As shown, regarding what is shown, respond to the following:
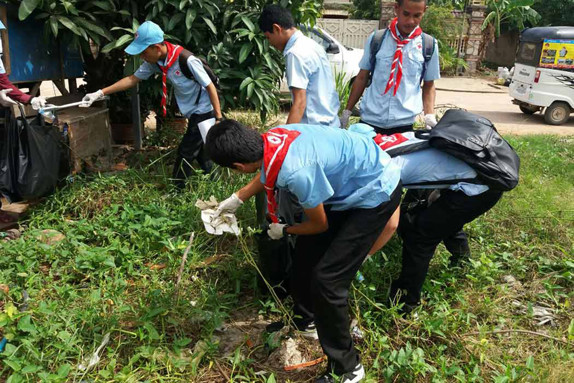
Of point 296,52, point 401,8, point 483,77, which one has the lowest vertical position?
point 483,77

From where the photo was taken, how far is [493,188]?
2.62 m

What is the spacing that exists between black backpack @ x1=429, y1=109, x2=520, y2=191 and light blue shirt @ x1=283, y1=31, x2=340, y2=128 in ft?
3.01

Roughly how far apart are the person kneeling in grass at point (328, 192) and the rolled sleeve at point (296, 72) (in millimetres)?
1019

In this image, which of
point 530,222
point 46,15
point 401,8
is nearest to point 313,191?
point 401,8

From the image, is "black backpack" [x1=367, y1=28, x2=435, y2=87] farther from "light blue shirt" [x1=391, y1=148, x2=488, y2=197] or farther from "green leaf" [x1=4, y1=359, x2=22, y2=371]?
"green leaf" [x1=4, y1=359, x2=22, y2=371]

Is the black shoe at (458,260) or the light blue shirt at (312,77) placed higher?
the light blue shirt at (312,77)

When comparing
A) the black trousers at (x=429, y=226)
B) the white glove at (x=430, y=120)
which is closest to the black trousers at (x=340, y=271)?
the black trousers at (x=429, y=226)

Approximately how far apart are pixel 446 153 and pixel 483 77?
1413cm

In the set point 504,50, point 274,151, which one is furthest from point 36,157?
point 504,50

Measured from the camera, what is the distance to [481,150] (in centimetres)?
257

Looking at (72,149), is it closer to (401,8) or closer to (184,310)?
(184,310)

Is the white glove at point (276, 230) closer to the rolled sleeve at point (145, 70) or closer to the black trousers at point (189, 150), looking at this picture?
the black trousers at point (189, 150)

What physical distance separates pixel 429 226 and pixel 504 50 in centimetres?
1760

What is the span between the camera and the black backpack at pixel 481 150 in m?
2.56
